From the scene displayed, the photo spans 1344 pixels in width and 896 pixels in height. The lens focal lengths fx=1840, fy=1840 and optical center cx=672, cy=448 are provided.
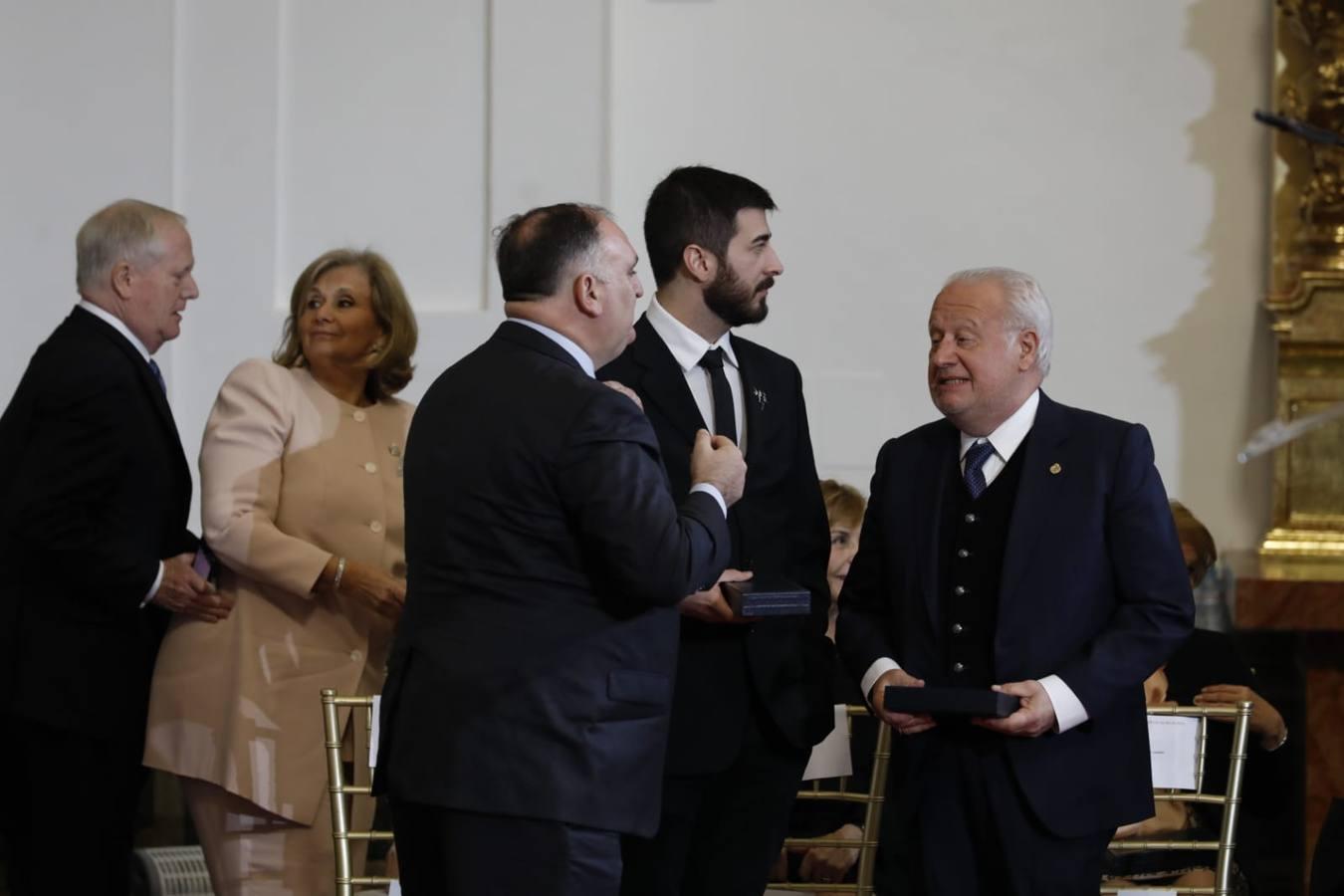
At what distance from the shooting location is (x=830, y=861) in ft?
13.2

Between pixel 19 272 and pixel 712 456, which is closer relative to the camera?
pixel 712 456

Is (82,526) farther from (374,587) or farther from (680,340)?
(680,340)

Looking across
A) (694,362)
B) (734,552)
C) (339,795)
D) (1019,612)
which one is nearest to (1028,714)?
(1019,612)

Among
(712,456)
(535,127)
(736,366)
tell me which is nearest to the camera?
(712,456)

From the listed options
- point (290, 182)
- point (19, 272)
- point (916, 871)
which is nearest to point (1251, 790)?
point (916, 871)

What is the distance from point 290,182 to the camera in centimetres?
559

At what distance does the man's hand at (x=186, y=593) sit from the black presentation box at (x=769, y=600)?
1.31 m

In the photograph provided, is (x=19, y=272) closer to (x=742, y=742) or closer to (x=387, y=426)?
(x=387, y=426)

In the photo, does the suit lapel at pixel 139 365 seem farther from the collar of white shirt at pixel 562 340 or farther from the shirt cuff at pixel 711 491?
the shirt cuff at pixel 711 491

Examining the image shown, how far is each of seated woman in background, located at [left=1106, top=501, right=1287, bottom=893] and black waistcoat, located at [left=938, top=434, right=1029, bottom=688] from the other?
3.30ft

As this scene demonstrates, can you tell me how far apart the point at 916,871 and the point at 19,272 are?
3.66 m

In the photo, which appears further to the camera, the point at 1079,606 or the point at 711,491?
the point at 1079,606

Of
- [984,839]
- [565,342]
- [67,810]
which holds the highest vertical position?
[565,342]

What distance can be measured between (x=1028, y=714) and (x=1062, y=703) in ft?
0.21
